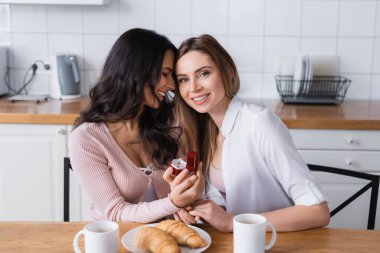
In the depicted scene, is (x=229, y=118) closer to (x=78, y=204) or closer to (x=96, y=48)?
(x=78, y=204)

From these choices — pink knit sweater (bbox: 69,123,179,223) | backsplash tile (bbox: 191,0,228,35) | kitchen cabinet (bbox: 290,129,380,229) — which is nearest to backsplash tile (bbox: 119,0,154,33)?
backsplash tile (bbox: 191,0,228,35)

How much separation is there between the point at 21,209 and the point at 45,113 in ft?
1.72

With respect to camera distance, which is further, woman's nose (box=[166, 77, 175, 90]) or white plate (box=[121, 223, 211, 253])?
woman's nose (box=[166, 77, 175, 90])

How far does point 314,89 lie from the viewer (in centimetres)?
283

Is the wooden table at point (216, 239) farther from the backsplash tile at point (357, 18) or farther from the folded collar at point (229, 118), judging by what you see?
the backsplash tile at point (357, 18)

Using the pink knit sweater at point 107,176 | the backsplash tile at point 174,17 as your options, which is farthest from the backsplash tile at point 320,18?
the pink knit sweater at point 107,176

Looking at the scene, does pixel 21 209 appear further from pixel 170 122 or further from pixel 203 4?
pixel 203 4

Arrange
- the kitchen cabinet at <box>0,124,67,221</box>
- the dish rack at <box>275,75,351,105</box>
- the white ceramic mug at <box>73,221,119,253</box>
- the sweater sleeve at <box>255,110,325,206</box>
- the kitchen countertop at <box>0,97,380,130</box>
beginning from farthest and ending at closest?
1. the dish rack at <box>275,75,351,105</box>
2. the kitchen cabinet at <box>0,124,67,221</box>
3. the kitchen countertop at <box>0,97,380,130</box>
4. the sweater sleeve at <box>255,110,325,206</box>
5. the white ceramic mug at <box>73,221,119,253</box>

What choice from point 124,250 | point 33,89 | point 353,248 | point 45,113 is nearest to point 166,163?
point 124,250

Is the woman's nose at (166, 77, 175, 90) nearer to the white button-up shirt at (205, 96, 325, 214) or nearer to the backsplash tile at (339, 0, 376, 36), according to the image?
the white button-up shirt at (205, 96, 325, 214)

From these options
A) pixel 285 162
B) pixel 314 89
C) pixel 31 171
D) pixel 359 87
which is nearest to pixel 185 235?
pixel 285 162

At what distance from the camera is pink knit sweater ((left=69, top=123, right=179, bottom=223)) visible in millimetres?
1485

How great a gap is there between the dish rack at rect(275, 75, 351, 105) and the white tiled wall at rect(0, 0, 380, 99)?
106mm

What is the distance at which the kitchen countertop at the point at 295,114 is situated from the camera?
2342 mm
